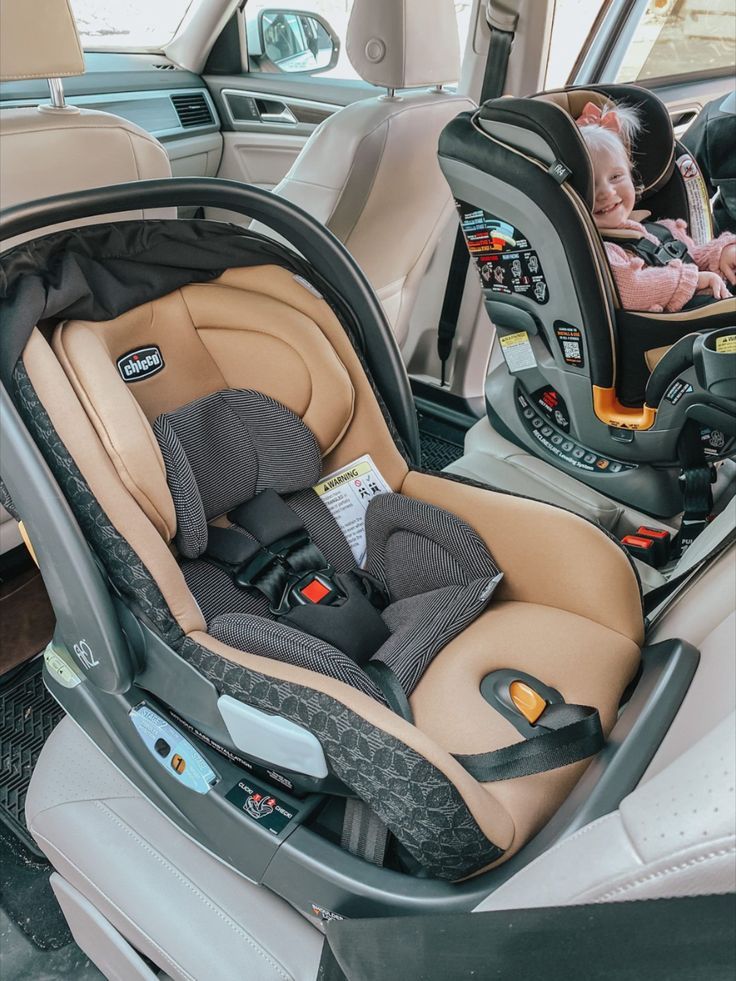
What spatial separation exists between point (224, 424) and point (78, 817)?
2.07ft

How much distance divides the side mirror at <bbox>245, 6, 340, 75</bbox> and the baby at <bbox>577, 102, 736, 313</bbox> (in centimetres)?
134

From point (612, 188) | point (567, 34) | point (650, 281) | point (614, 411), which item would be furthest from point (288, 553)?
point (567, 34)

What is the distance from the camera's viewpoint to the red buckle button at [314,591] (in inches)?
49.4

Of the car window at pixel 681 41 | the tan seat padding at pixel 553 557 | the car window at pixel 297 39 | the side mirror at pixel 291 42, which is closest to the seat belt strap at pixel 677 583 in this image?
the tan seat padding at pixel 553 557

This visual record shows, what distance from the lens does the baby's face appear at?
1.84 metres

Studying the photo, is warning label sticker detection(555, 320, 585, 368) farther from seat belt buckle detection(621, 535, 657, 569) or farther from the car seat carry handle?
the car seat carry handle

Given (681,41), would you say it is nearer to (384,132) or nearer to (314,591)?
(384,132)

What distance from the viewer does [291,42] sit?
114 inches

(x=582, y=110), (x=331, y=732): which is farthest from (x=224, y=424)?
(x=582, y=110)

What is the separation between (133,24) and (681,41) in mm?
2033

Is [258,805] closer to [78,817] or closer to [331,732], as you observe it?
[331,732]

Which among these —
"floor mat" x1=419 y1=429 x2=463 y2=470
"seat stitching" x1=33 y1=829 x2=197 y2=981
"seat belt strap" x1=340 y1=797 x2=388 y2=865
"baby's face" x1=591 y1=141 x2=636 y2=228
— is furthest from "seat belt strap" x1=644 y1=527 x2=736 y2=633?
"floor mat" x1=419 y1=429 x2=463 y2=470

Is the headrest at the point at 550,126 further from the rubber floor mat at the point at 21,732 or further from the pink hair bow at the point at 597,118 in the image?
the rubber floor mat at the point at 21,732

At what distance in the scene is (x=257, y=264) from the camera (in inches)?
50.9
